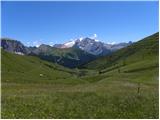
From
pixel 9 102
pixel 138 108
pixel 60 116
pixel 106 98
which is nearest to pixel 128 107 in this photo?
pixel 138 108

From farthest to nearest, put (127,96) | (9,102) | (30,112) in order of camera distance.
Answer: (127,96), (9,102), (30,112)

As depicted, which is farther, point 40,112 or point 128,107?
point 128,107

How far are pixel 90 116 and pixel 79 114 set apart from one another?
0.97 meters

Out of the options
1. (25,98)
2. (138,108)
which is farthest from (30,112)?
(138,108)

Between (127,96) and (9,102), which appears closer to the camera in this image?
(9,102)

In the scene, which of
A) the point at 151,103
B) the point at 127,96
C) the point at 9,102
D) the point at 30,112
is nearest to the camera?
the point at 30,112

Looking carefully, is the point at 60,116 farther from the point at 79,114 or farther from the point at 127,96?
the point at 127,96

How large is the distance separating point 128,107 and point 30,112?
860 centimetres

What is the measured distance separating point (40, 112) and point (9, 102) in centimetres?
440

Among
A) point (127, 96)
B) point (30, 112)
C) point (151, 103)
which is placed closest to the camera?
point (30, 112)

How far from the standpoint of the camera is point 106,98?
3556cm

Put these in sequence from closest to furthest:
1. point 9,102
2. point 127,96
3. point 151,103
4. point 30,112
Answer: point 30,112, point 9,102, point 151,103, point 127,96

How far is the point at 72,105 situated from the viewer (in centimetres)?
3139

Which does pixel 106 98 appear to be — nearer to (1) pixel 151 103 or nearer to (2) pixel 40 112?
(1) pixel 151 103
